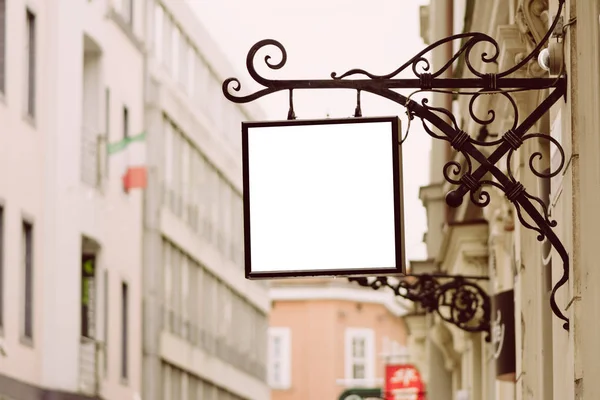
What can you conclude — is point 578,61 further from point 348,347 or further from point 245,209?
point 348,347

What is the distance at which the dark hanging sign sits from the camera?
1484 centimetres

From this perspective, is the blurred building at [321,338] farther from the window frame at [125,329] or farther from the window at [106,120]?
the window at [106,120]

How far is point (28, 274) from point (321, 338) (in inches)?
1770

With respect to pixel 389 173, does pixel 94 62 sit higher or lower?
higher

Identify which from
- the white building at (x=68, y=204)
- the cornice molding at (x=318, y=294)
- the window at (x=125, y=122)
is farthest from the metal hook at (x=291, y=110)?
the cornice molding at (x=318, y=294)

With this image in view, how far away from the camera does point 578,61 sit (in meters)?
8.73

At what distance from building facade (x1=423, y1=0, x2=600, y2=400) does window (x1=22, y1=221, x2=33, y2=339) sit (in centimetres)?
1530

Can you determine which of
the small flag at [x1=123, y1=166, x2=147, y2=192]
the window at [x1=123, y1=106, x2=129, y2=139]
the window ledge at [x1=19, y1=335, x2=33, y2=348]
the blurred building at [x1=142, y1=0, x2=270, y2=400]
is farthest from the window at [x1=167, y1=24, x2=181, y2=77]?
the window ledge at [x1=19, y1=335, x2=33, y2=348]

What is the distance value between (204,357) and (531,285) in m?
44.7

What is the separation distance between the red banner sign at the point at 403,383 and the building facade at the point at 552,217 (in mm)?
20093

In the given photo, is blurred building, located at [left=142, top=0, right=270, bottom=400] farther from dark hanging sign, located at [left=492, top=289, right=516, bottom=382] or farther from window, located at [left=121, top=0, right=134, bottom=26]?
dark hanging sign, located at [left=492, top=289, right=516, bottom=382]

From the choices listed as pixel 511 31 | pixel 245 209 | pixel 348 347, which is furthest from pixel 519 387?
pixel 348 347

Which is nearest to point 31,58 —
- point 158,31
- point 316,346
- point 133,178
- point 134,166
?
point 133,178

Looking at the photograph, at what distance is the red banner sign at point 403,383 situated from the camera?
43.0m
